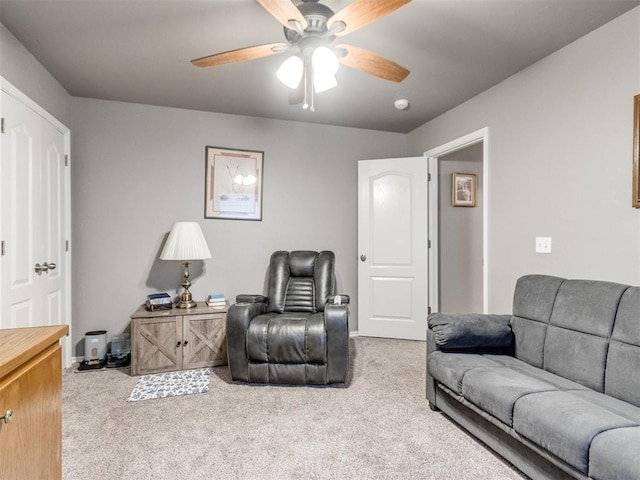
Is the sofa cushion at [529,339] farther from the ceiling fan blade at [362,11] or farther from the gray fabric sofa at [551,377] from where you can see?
the ceiling fan blade at [362,11]

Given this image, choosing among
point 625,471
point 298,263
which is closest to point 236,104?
point 298,263

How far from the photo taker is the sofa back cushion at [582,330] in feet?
5.91

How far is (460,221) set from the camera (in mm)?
4469

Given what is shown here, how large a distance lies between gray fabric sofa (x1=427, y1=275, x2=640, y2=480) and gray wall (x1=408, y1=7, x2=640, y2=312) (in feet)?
1.25

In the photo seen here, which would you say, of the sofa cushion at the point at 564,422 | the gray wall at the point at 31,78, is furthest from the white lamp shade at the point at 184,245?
the sofa cushion at the point at 564,422

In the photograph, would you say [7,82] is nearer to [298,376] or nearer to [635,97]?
[298,376]

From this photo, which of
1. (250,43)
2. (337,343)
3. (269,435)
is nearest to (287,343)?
(337,343)

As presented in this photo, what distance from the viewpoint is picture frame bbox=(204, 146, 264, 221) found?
12.3 ft

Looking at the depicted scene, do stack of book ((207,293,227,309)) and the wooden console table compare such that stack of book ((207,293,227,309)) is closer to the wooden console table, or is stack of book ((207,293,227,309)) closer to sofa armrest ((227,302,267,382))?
the wooden console table

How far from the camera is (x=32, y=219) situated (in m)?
2.59

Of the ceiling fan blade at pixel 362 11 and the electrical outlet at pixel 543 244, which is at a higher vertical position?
the ceiling fan blade at pixel 362 11

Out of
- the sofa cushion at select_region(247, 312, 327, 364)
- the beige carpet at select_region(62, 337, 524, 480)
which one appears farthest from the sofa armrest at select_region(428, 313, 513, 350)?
the sofa cushion at select_region(247, 312, 327, 364)

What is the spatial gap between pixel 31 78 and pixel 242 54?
171 centimetres

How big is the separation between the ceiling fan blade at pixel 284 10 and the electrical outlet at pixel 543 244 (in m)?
2.15
